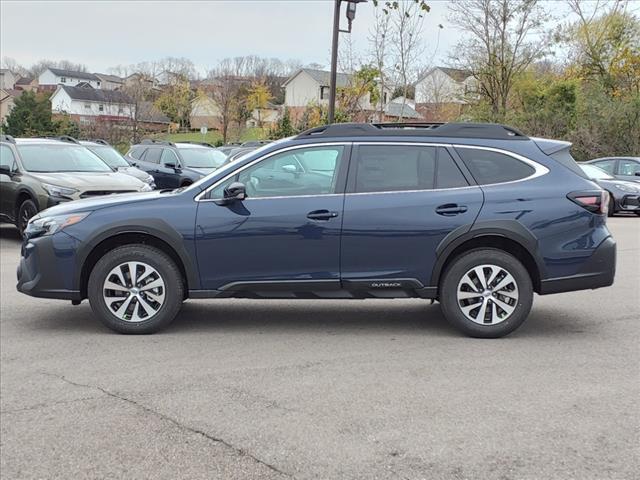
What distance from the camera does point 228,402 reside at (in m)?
4.32

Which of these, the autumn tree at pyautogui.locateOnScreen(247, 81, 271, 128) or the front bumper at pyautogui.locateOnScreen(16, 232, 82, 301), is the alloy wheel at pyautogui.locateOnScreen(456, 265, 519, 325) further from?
the autumn tree at pyautogui.locateOnScreen(247, 81, 271, 128)

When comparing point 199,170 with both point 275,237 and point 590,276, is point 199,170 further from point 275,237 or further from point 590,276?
point 590,276

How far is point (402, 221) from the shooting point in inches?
224

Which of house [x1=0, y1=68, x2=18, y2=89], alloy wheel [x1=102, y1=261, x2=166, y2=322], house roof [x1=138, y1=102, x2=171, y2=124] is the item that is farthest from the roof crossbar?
house [x1=0, y1=68, x2=18, y2=89]

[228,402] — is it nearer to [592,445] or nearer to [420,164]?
[592,445]

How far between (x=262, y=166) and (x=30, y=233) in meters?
2.19

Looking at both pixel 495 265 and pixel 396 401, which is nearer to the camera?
pixel 396 401

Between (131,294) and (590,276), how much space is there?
3943 mm

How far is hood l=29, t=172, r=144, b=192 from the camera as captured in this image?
1108 cm

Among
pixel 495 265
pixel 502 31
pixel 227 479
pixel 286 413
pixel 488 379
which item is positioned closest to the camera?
pixel 227 479

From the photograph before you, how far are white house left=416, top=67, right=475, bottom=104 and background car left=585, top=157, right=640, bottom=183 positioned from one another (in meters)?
13.1

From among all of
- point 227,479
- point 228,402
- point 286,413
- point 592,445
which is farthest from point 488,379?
point 227,479

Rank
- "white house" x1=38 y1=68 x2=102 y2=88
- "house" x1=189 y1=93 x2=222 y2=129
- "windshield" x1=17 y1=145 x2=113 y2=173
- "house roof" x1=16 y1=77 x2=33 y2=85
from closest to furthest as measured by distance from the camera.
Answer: "windshield" x1=17 y1=145 x2=113 y2=173 → "house" x1=189 y1=93 x2=222 y2=129 → "white house" x1=38 y1=68 x2=102 y2=88 → "house roof" x1=16 y1=77 x2=33 y2=85

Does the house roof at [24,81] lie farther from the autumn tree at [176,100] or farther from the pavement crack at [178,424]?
the pavement crack at [178,424]
